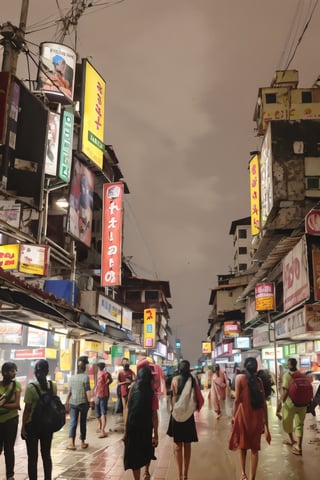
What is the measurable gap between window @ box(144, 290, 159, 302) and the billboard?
146 feet

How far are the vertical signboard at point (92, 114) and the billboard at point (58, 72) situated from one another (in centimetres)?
64

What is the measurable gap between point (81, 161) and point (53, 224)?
13.1 feet

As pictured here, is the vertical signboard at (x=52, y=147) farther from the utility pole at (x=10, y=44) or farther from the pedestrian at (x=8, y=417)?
the pedestrian at (x=8, y=417)

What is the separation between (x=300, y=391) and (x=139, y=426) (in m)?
4.25

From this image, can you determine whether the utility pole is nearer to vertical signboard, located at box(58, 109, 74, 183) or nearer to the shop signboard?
vertical signboard, located at box(58, 109, 74, 183)

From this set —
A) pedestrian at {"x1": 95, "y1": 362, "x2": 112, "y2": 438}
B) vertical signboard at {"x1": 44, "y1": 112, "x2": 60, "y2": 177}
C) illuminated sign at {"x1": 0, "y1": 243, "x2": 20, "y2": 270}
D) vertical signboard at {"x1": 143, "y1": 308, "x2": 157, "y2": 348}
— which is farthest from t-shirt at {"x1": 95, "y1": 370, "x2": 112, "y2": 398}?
vertical signboard at {"x1": 143, "y1": 308, "x2": 157, "y2": 348}

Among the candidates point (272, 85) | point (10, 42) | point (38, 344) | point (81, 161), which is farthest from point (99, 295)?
point (272, 85)

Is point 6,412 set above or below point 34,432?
above

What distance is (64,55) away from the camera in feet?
54.4

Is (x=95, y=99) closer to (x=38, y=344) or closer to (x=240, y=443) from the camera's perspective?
(x=38, y=344)

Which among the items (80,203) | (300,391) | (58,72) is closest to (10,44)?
(58,72)

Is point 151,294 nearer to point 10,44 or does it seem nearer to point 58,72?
point 58,72

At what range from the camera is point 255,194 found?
3008cm

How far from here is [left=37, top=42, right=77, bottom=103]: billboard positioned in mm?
16188
